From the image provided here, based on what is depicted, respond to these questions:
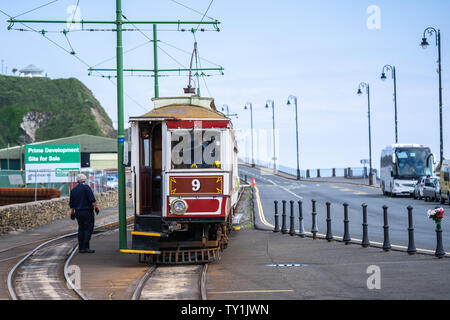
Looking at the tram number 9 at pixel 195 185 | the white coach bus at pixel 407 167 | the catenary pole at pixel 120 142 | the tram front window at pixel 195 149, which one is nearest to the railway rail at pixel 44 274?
the catenary pole at pixel 120 142

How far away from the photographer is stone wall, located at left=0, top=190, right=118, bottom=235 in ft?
83.9

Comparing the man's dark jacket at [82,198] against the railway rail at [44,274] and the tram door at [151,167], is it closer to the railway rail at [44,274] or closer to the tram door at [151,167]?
the railway rail at [44,274]

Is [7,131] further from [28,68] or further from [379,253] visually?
[379,253]

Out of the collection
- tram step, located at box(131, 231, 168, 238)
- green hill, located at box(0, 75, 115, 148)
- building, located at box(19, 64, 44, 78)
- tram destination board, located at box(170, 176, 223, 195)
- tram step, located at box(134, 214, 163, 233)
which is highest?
building, located at box(19, 64, 44, 78)

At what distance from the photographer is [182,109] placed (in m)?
16.4

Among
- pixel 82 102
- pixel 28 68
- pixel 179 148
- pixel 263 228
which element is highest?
pixel 28 68

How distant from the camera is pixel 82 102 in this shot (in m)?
163

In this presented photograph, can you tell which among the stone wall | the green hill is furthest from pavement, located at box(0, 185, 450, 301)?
the green hill

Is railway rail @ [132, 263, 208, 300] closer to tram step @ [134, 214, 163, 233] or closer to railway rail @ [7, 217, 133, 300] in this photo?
tram step @ [134, 214, 163, 233]

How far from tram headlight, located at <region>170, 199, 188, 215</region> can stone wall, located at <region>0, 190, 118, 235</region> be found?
38.7 ft

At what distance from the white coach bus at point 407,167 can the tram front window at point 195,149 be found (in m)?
38.0
